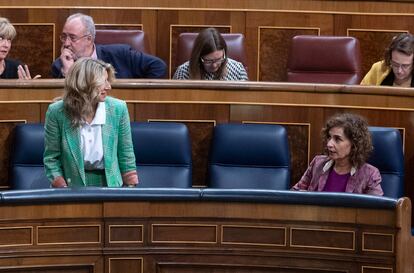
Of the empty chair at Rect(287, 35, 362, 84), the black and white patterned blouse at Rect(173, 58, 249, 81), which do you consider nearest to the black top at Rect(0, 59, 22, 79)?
the black and white patterned blouse at Rect(173, 58, 249, 81)

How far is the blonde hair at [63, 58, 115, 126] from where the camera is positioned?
256 centimetres

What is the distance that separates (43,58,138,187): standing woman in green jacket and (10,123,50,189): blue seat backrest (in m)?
0.19

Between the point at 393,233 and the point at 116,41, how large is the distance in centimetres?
142

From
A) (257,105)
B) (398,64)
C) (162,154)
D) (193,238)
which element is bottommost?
(193,238)

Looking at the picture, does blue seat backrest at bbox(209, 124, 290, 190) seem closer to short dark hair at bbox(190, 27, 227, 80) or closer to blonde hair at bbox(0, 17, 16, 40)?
short dark hair at bbox(190, 27, 227, 80)

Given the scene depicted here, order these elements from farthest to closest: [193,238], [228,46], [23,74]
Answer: [228,46]
[23,74]
[193,238]

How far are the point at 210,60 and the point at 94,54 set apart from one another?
313mm

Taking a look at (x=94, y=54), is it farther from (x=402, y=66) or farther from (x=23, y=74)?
(x=402, y=66)

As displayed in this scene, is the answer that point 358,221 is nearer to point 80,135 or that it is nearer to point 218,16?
point 80,135

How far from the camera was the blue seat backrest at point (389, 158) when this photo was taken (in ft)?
A: 9.05

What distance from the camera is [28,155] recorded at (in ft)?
9.16

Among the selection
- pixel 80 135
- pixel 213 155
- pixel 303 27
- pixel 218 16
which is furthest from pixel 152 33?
pixel 80 135

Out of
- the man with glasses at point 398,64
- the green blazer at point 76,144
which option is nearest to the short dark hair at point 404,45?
the man with glasses at point 398,64

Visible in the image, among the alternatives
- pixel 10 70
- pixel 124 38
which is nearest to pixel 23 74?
pixel 10 70
